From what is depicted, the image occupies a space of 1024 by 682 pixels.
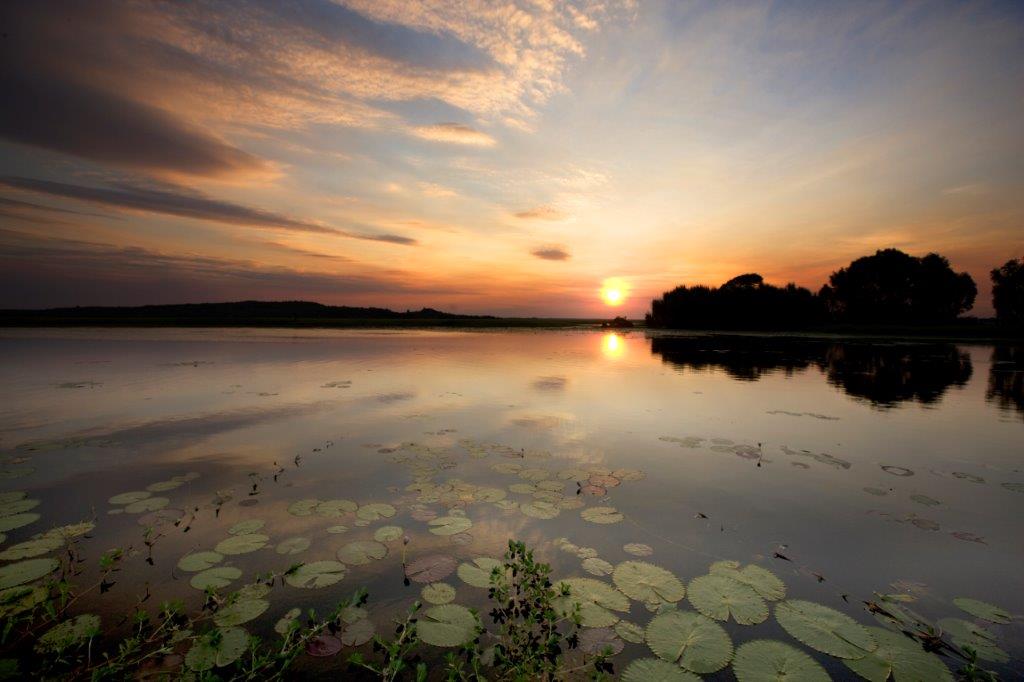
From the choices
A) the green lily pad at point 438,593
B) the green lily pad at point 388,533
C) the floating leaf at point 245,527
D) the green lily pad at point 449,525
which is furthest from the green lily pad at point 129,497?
the green lily pad at point 438,593

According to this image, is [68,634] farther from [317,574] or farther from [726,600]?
[726,600]

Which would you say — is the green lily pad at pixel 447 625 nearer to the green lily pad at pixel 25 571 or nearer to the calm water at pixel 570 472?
the calm water at pixel 570 472

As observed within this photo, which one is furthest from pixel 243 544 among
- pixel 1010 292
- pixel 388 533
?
pixel 1010 292

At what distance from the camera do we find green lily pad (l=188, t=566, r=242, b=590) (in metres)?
4.80

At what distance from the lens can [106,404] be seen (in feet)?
47.2

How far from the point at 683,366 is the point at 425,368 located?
1698 cm

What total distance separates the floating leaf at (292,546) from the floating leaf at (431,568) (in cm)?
160

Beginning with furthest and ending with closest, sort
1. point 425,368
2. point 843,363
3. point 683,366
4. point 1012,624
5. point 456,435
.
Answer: point 843,363, point 683,366, point 425,368, point 456,435, point 1012,624

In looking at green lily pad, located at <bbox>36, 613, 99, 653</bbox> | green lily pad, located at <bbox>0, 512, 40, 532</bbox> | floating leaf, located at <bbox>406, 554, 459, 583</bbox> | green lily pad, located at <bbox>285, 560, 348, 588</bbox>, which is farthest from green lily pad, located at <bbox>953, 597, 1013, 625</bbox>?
green lily pad, located at <bbox>0, 512, 40, 532</bbox>

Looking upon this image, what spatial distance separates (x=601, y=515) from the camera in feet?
22.2

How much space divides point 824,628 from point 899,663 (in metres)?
0.57

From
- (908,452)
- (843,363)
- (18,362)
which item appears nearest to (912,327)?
(843,363)

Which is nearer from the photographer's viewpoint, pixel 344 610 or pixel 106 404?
pixel 344 610

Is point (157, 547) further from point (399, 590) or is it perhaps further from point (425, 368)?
point (425, 368)
